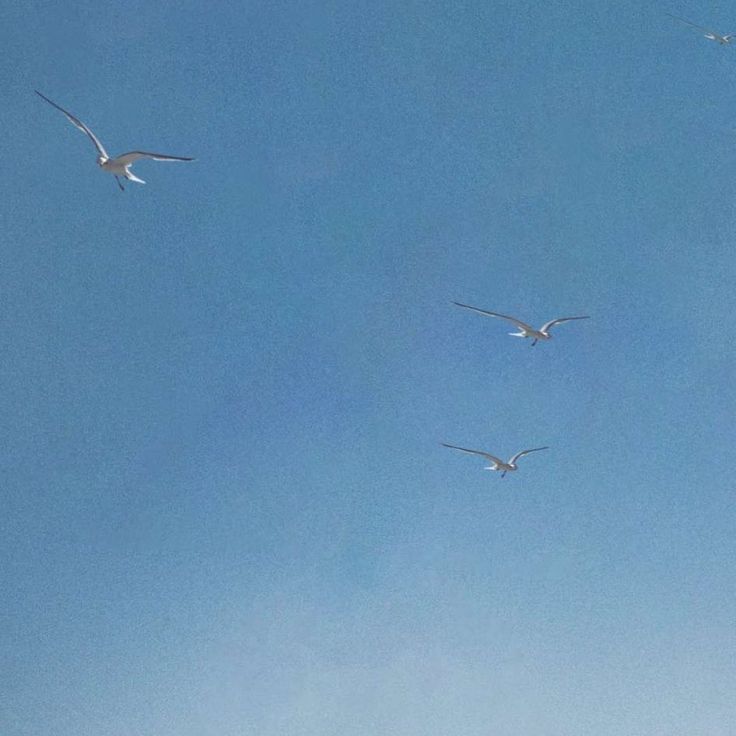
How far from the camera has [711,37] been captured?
88000mm

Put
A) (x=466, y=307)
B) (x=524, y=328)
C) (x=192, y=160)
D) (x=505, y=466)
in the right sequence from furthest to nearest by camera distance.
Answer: (x=505, y=466)
(x=524, y=328)
(x=466, y=307)
(x=192, y=160)

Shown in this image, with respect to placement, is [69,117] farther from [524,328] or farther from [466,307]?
[524,328]

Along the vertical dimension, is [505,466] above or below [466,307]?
below

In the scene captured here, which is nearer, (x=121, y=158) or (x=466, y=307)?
(x=121, y=158)

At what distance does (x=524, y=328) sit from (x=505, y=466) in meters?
18.1

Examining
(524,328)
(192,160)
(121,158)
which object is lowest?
(524,328)

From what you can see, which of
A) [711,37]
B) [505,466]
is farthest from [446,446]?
[711,37]

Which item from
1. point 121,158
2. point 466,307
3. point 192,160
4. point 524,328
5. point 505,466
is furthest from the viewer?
point 505,466

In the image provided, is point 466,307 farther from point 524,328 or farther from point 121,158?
point 121,158

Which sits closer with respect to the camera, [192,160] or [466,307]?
[192,160]

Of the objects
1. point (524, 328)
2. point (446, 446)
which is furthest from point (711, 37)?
point (446, 446)

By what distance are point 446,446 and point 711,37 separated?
42.0 metres

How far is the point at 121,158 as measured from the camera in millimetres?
69812

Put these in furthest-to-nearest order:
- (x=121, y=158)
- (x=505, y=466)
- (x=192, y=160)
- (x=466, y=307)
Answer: (x=505, y=466)
(x=466, y=307)
(x=121, y=158)
(x=192, y=160)
